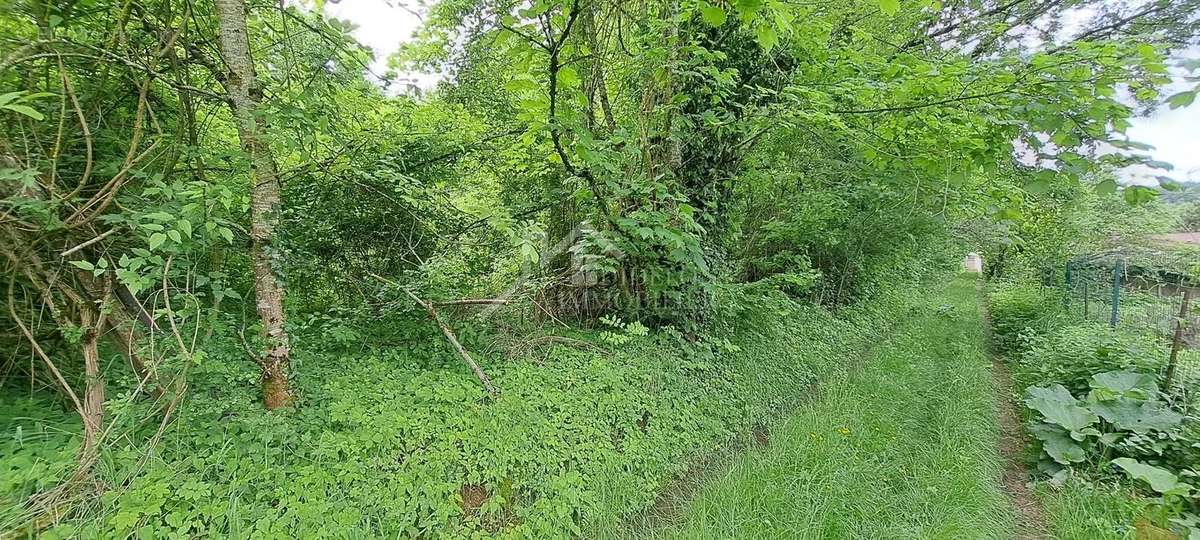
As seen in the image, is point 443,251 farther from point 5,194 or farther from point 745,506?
point 745,506

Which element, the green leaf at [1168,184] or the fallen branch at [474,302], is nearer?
the green leaf at [1168,184]

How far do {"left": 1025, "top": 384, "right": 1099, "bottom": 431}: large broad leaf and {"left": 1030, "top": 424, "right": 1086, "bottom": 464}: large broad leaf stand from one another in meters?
0.08

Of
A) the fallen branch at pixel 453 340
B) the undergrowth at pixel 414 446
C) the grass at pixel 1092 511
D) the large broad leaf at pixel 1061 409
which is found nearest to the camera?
the undergrowth at pixel 414 446

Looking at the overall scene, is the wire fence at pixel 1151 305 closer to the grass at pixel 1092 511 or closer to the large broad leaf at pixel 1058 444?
the large broad leaf at pixel 1058 444

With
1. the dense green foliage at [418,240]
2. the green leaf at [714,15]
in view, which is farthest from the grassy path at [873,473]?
the green leaf at [714,15]

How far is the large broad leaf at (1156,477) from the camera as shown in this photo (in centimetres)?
281

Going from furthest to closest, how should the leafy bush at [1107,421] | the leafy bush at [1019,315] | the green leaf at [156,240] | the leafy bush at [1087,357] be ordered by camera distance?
the leafy bush at [1019,315], the leafy bush at [1087,357], the leafy bush at [1107,421], the green leaf at [156,240]

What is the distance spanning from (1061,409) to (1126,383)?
2.51 feet

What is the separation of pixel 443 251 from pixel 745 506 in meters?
2.68

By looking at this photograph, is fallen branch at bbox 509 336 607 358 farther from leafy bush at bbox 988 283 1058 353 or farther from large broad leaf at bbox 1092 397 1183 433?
leafy bush at bbox 988 283 1058 353

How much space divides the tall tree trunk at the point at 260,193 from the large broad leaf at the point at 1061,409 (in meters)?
5.63

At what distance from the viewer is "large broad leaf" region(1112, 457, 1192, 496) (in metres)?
2.81

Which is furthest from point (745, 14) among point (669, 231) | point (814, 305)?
point (814, 305)

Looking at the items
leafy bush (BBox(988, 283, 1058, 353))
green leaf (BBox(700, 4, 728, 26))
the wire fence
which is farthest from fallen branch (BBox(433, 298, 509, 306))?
leafy bush (BBox(988, 283, 1058, 353))
